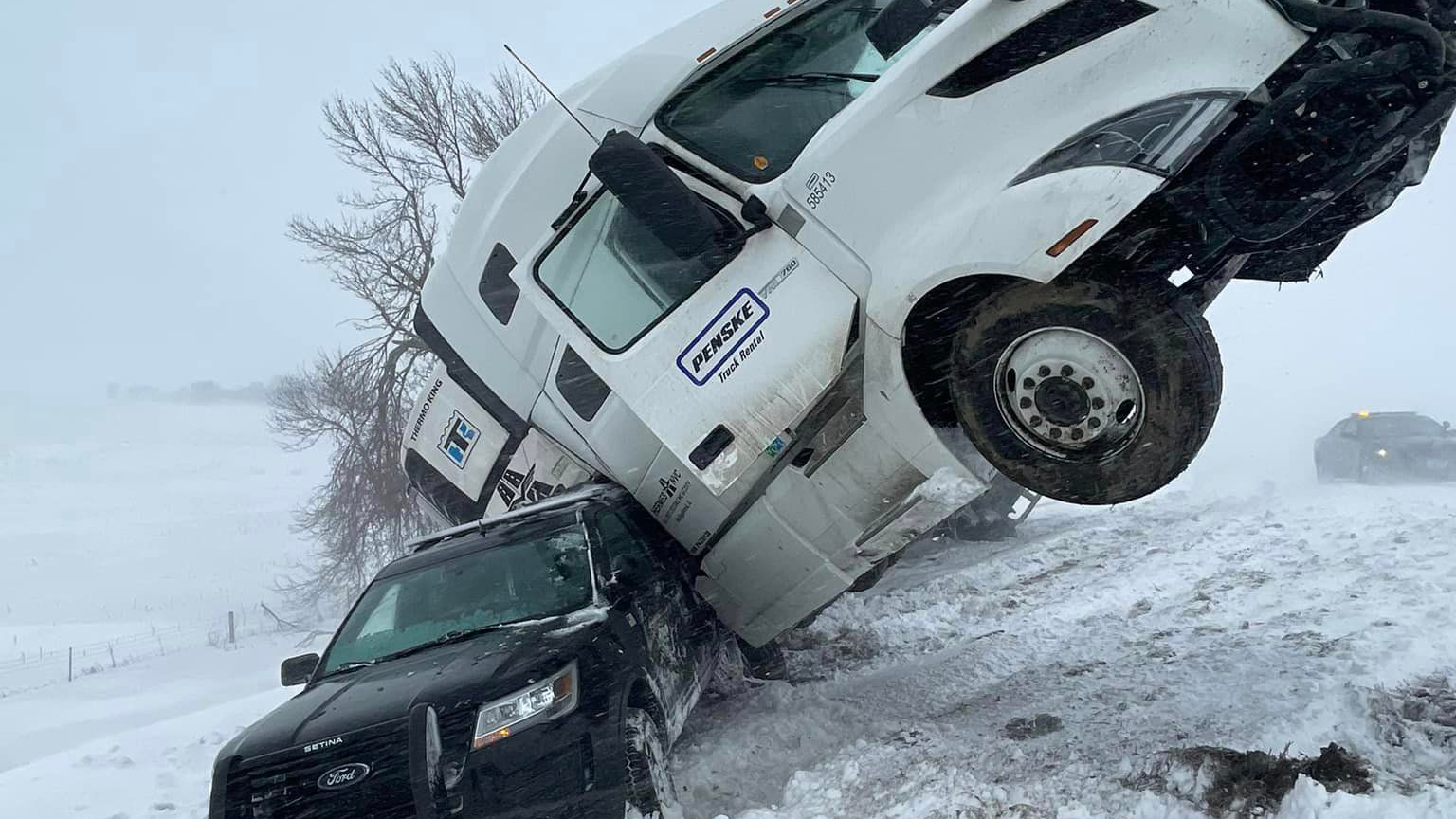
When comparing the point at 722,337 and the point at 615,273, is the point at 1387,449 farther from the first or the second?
the point at 615,273

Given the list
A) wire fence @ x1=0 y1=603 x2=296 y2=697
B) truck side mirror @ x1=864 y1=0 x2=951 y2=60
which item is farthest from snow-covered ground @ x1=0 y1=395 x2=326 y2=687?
truck side mirror @ x1=864 y1=0 x2=951 y2=60

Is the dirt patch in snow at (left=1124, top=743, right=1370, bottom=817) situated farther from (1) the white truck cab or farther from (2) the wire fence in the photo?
(2) the wire fence

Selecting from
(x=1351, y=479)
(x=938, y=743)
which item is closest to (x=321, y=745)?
(x=938, y=743)

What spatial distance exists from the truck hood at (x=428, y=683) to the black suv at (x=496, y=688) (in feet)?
0.03

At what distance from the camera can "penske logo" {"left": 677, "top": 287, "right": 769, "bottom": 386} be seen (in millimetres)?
4371

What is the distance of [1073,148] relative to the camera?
3.62 meters

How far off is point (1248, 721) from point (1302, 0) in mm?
2922

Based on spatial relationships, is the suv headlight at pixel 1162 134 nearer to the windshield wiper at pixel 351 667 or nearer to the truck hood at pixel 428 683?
the truck hood at pixel 428 683

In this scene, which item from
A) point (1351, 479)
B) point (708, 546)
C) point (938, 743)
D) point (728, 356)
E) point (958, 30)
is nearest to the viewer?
point (958, 30)

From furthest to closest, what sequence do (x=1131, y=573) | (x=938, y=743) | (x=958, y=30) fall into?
(x=1131, y=573)
(x=938, y=743)
(x=958, y=30)

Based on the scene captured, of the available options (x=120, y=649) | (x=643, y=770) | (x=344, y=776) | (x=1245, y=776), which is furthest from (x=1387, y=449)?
(x=120, y=649)

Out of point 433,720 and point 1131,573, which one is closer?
point 433,720

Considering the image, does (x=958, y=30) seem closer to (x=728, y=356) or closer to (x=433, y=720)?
(x=728, y=356)

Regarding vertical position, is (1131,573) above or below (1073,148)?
below
